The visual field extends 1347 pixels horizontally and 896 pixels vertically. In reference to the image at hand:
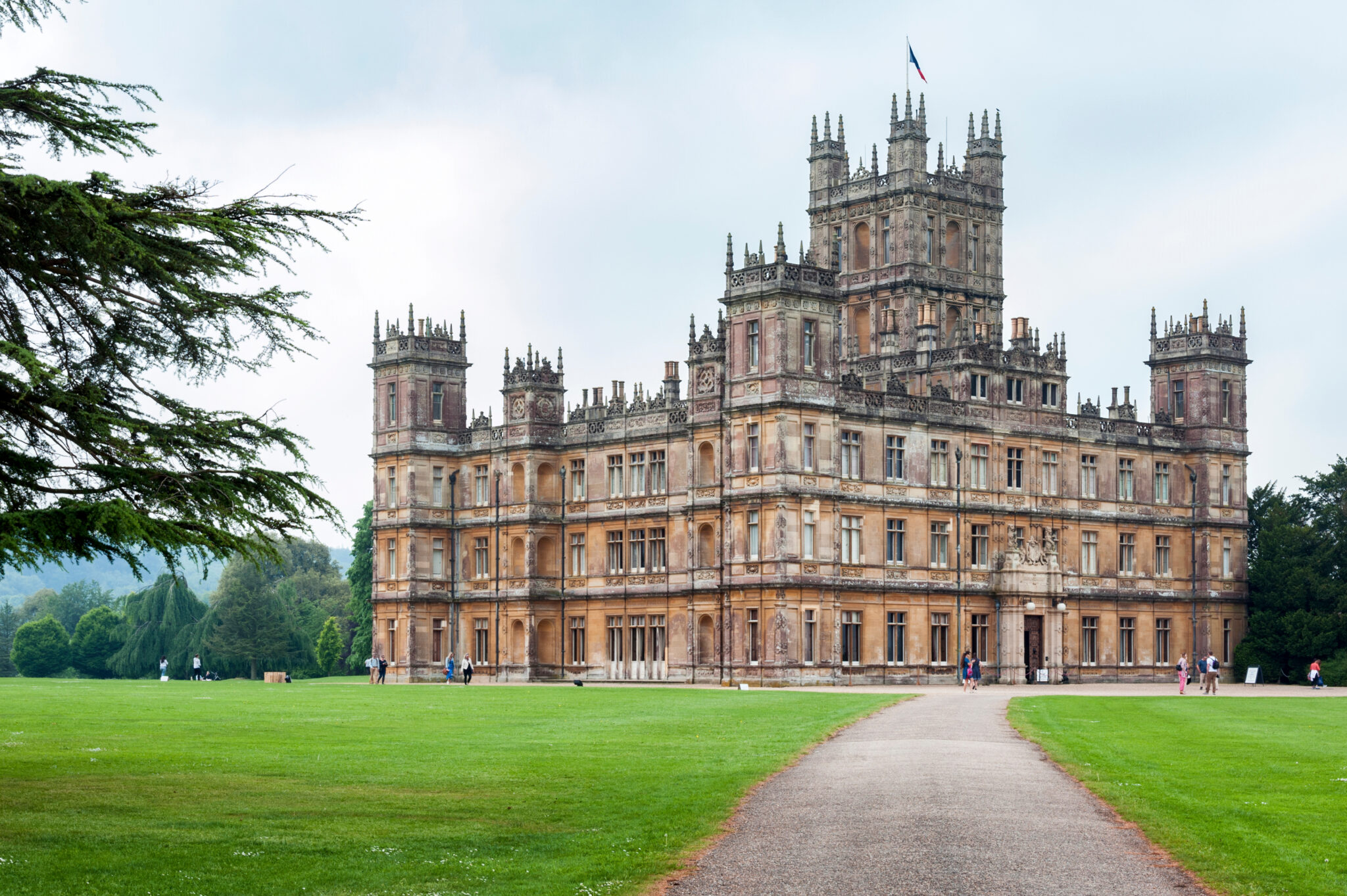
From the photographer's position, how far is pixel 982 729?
1422 inches

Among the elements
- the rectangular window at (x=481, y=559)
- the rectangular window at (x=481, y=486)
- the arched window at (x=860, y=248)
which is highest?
the arched window at (x=860, y=248)

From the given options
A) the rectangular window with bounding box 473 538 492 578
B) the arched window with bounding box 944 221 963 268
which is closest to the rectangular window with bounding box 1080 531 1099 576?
the arched window with bounding box 944 221 963 268

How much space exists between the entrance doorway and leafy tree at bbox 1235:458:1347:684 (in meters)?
Answer: 11.0

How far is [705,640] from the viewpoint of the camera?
237ft

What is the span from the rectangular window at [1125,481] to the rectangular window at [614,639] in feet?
76.7

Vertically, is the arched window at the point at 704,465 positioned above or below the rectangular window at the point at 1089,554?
above

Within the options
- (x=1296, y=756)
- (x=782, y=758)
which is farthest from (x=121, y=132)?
(x=1296, y=756)

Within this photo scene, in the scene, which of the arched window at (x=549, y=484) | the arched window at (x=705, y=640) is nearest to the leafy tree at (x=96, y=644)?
the arched window at (x=549, y=484)

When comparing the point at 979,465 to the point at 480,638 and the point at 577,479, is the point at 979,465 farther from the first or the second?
the point at 480,638

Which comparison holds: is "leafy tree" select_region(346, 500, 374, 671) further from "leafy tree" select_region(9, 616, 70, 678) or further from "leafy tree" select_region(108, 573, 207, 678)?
"leafy tree" select_region(9, 616, 70, 678)

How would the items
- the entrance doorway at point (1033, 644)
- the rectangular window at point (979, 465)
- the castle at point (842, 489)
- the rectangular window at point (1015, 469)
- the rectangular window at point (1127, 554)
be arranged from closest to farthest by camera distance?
the castle at point (842, 489), the rectangular window at point (979, 465), the entrance doorway at point (1033, 644), the rectangular window at point (1015, 469), the rectangular window at point (1127, 554)

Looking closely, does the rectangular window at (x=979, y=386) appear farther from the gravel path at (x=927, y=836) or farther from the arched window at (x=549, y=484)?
the gravel path at (x=927, y=836)

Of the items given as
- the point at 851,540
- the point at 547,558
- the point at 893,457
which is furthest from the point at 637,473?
the point at 893,457

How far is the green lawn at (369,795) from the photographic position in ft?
55.6
